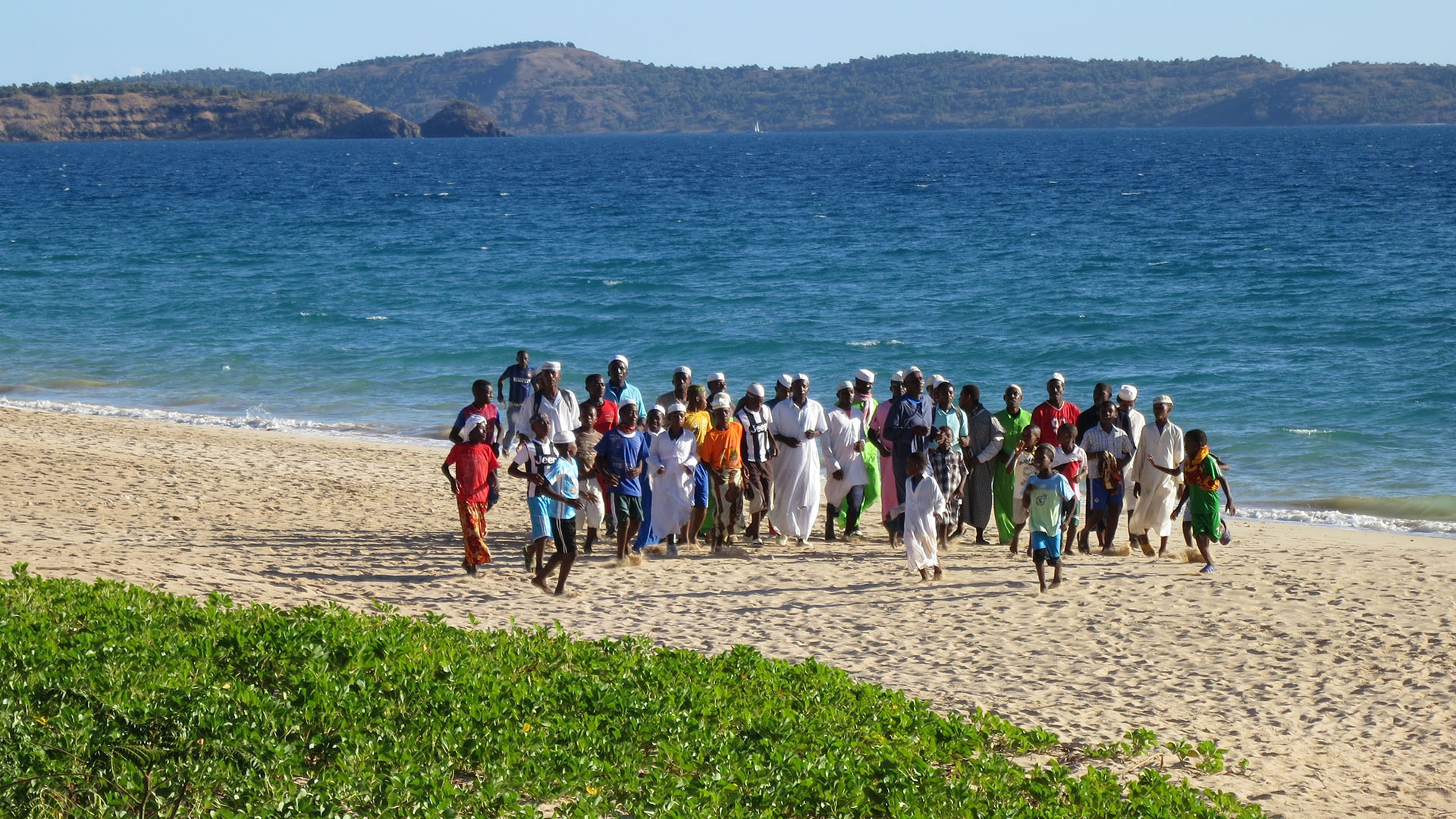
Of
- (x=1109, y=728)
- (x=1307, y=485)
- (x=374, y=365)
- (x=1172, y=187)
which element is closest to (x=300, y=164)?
(x=1172, y=187)

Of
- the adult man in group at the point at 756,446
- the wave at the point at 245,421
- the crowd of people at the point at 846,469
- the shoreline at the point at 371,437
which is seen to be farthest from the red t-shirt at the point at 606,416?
the wave at the point at 245,421

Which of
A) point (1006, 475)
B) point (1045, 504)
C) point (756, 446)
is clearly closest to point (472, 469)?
point (756, 446)

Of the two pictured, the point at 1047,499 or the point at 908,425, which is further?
the point at 908,425

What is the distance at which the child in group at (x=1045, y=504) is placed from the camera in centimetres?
1005

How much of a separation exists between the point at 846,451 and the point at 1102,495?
6.94 feet

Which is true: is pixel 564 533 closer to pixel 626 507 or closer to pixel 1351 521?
pixel 626 507

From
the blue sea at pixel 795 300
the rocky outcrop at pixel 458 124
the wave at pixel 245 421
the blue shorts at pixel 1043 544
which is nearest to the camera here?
the blue shorts at pixel 1043 544

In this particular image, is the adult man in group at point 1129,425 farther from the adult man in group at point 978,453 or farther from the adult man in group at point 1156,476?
the adult man in group at point 978,453

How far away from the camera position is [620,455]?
10.3 metres

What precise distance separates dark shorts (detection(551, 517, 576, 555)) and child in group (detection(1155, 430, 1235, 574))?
4747mm

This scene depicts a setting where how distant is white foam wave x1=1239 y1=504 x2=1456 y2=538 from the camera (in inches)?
543

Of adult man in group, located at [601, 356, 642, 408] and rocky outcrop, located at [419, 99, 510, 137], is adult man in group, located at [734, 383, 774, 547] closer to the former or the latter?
adult man in group, located at [601, 356, 642, 408]

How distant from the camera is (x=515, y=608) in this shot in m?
9.73

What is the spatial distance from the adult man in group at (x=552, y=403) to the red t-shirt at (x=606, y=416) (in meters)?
0.17
